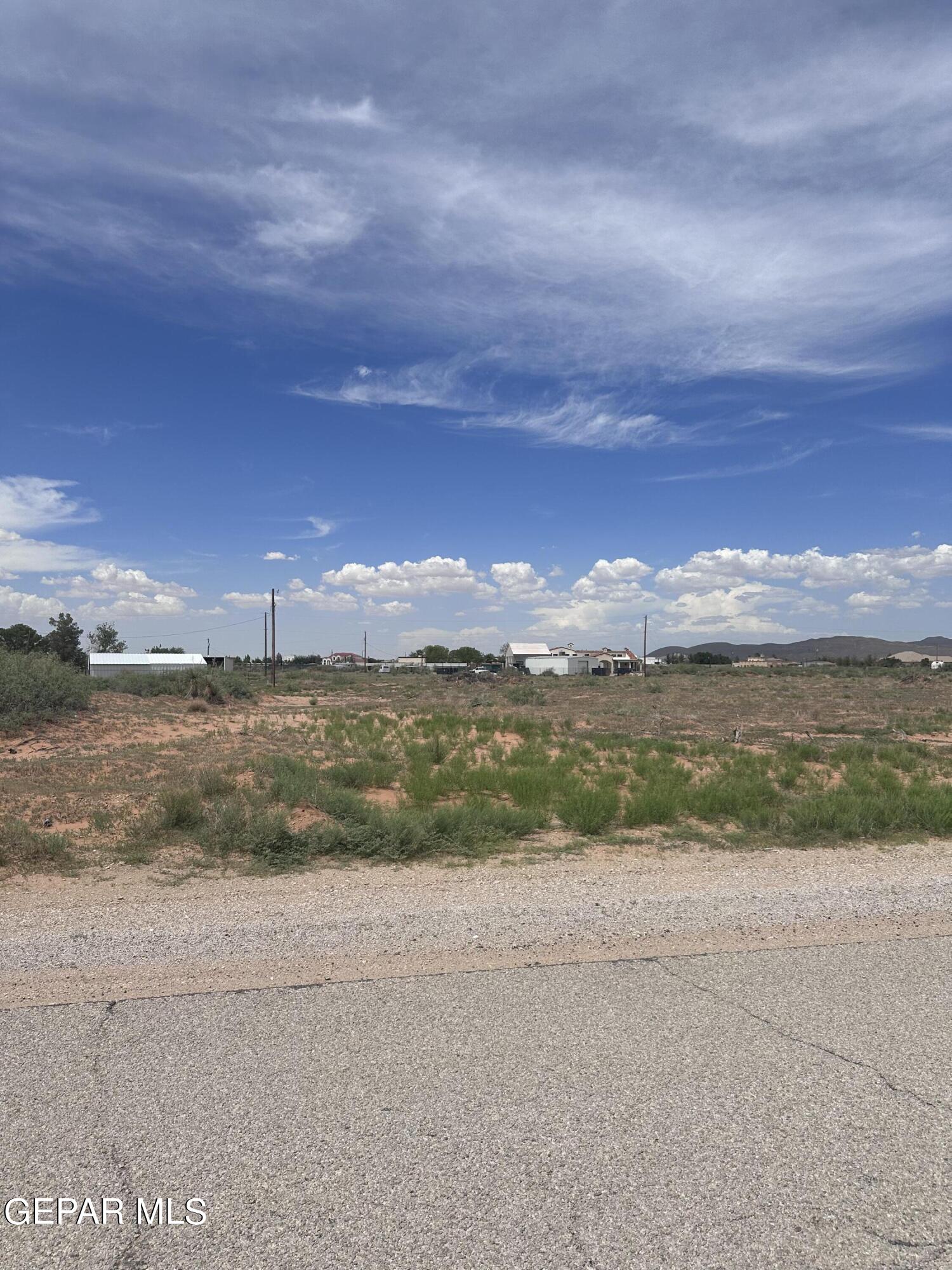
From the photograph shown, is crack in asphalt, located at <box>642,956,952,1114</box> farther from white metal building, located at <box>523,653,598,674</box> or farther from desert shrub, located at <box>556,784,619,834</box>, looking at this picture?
white metal building, located at <box>523,653,598,674</box>

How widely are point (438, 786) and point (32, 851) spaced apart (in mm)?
7118

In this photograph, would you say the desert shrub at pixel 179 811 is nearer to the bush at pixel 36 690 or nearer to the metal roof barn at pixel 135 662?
the bush at pixel 36 690

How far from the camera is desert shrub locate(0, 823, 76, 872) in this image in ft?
31.4

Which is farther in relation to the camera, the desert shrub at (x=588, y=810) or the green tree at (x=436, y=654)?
the green tree at (x=436, y=654)

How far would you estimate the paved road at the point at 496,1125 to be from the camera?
3.12 metres

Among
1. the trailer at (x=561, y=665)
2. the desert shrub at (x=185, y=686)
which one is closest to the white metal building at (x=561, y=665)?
the trailer at (x=561, y=665)

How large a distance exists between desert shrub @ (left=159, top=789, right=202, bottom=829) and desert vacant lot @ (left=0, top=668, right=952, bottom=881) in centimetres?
3

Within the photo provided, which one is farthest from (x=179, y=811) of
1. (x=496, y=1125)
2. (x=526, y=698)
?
(x=526, y=698)

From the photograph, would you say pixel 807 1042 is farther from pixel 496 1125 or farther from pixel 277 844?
pixel 277 844

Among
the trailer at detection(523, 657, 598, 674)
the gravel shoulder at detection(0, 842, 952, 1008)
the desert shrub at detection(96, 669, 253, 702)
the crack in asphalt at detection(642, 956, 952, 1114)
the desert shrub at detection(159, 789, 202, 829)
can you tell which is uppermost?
the trailer at detection(523, 657, 598, 674)

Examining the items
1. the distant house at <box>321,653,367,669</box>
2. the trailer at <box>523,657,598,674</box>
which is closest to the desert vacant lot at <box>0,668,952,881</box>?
the trailer at <box>523,657,598,674</box>

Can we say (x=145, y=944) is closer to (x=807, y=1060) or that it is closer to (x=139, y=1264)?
(x=139, y=1264)

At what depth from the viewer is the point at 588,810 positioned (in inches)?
497

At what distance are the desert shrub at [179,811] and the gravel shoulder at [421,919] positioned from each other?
6.49ft
